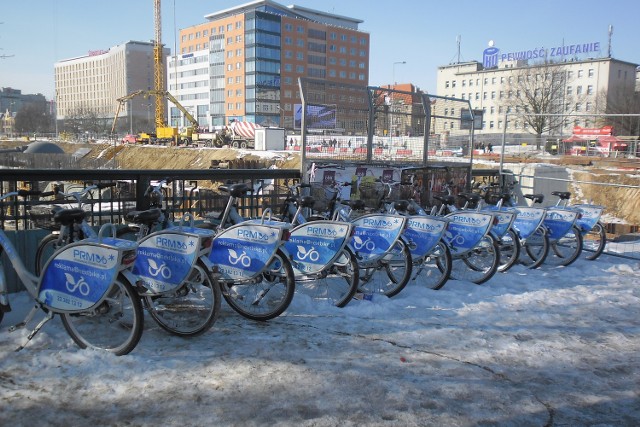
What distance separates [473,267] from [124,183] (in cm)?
413

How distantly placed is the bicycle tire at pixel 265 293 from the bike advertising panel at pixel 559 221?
4.18 meters

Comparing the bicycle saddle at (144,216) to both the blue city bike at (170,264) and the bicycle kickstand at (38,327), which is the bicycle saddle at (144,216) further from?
the bicycle kickstand at (38,327)

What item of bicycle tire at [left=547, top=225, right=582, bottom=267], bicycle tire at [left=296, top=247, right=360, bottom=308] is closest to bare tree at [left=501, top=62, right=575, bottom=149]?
bicycle tire at [left=547, top=225, right=582, bottom=267]

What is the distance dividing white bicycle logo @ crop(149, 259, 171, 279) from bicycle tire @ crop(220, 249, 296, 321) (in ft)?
1.91

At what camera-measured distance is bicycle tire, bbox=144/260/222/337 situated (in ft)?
13.8

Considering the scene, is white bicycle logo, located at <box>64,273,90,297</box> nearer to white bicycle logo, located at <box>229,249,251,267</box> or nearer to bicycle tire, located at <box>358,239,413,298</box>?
white bicycle logo, located at <box>229,249,251,267</box>

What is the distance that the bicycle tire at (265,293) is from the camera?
4.68m

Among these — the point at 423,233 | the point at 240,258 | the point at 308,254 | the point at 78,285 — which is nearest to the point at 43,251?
the point at 78,285

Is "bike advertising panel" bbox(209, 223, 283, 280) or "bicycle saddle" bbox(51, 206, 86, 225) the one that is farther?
"bike advertising panel" bbox(209, 223, 283, 280)

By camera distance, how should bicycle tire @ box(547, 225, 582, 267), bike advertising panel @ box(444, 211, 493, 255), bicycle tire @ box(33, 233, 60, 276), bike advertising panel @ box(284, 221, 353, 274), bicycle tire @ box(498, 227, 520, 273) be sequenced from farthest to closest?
1. bicycle tire @ box(547, 225, 582, 267)
2. bicycle tire @ box(498, 227, 520, 273)
3. bike advertising panel @ box(444, 211, 493, 255)
4. bike advertising panel @ box(284, 221, 353, 274)
5. bicycle tire @ box(33, 233, 60, 276)

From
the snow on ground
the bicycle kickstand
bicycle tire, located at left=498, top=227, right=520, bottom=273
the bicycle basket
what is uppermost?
the bicycle basket

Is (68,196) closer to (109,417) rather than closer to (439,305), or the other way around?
(109,417)

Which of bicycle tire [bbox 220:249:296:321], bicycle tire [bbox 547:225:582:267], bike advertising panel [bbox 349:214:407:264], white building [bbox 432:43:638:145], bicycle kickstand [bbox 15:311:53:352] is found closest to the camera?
bicycle kickstand [bbox 15:311:53:352]

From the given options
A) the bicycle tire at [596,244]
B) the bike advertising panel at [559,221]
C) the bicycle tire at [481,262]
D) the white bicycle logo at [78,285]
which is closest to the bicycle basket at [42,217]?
the white bicycle logo at [78,285]
